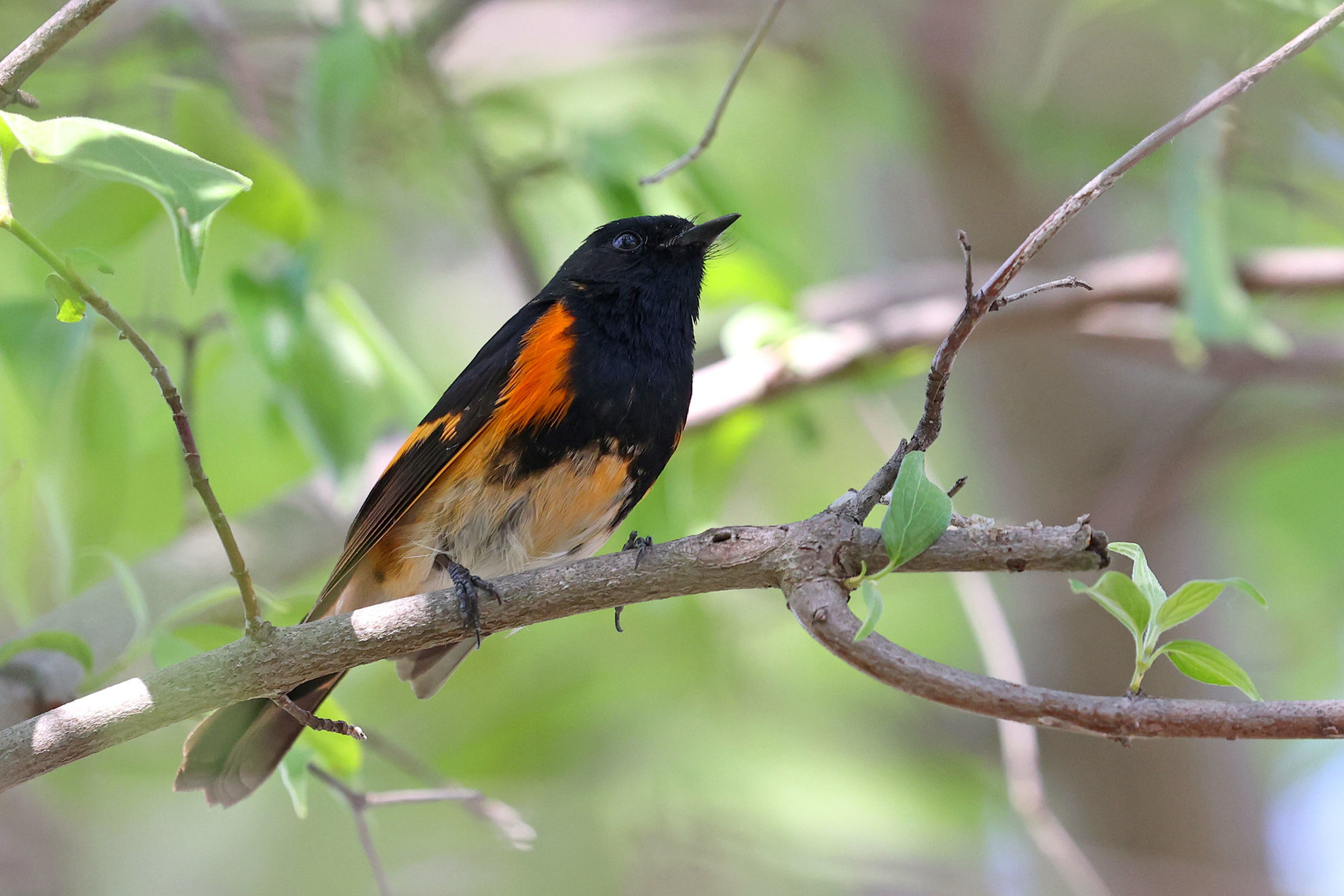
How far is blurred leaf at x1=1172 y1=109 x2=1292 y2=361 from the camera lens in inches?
117

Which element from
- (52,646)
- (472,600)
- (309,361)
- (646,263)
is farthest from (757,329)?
(52,646)

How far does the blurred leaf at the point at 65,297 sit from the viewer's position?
4.76 ft

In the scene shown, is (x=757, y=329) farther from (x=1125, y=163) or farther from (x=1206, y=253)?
(x=1125, y=163)

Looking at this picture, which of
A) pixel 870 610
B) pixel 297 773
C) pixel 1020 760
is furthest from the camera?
pixel 1020 760

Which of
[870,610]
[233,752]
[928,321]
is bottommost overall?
[233,752]

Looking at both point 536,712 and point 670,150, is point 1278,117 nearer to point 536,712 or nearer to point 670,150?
point 670,150

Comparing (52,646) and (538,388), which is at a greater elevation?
(538,388)

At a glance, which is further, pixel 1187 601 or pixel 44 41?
pixel 44 41

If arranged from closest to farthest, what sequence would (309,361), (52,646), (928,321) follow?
(52,646) < (309,361) < (928,321)

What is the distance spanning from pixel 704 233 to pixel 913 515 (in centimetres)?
161

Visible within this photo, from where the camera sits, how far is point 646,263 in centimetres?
298

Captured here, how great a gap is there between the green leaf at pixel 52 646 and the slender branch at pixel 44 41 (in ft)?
3.79

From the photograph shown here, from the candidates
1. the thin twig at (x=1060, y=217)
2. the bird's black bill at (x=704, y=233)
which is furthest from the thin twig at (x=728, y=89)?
the thin twig at (x=1060, y=217)

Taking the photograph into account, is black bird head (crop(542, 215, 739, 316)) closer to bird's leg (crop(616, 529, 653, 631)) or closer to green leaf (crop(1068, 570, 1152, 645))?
bird's leg (crop(616, 529, 653, 631))
